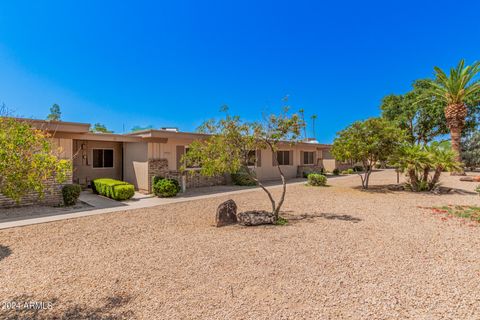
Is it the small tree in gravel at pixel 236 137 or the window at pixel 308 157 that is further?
the window at pixel 308 157

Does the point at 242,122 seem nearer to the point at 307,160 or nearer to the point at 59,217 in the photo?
the point at 59,217

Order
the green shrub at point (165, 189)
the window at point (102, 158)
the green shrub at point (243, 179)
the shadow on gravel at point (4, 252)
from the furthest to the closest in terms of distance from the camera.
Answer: the green shrub at point (243, 179) → the window at point (102, 158) → the green shrub at point (165, 189) → the shadow on gravel at point (4, 252)

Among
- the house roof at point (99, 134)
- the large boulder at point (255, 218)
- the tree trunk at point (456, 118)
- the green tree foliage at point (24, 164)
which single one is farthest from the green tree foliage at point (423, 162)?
the green tree foliage at point (24, 164)

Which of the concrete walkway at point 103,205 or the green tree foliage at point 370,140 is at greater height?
the green tree foliage at point 370,140

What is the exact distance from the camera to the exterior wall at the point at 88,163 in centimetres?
1462

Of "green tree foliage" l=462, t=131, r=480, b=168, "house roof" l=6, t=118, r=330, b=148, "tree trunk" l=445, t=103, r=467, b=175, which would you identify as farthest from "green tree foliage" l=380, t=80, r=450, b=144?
"house roof" l=6, t=118, r=330, b=148

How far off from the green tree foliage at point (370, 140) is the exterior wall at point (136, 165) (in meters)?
11.8

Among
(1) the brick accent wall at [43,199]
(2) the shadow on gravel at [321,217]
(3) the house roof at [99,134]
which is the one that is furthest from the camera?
(3) the house roof at [99,134]

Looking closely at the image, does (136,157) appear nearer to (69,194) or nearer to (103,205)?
(103,205)

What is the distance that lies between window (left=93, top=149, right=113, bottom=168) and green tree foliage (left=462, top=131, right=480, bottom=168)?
3765 cm

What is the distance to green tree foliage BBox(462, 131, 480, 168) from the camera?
28219 millimetres

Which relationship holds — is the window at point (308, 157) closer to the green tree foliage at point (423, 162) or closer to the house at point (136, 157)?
the house at point (136, 157)

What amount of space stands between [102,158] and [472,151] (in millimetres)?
39064

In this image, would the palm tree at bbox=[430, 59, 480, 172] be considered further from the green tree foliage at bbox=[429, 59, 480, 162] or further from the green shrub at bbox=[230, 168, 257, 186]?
the green shrub at bbox=[230, 168, 257, 186]
